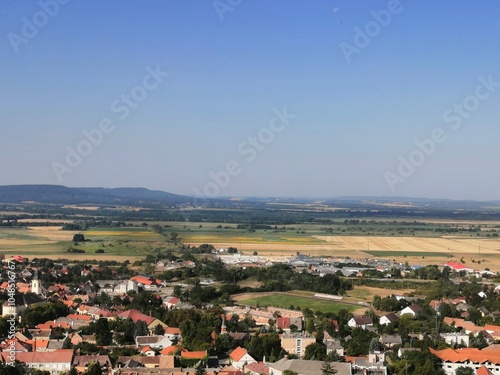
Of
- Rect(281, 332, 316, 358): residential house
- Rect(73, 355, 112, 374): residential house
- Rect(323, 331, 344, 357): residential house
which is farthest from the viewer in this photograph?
Rect(281, 332, 316, 358): residential house

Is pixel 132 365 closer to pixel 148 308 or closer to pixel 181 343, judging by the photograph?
pixel 181 343

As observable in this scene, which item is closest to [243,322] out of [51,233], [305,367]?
[305,367]

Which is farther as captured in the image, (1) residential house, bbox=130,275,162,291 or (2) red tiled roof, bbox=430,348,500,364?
(1) residential house, bbox=130,275,162,291

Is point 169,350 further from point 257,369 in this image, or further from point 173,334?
point 257,369

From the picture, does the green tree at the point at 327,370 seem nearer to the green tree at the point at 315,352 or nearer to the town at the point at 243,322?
the town at the point at 243,322

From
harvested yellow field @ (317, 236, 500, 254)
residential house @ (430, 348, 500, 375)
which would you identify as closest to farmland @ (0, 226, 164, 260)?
harvested yellow field @ (317, 236, 500, 254)

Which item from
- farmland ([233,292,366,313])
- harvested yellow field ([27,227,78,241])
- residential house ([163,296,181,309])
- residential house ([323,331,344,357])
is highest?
harvested yellow field ([27,227,78,241])

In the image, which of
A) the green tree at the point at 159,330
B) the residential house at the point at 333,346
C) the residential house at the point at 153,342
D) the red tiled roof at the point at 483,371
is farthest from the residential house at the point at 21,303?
the red tiled roof at the point at 483,371

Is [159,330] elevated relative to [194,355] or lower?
lower

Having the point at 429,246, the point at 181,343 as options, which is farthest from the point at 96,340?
the point at 429,246

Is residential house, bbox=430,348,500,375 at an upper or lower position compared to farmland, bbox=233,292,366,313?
upper

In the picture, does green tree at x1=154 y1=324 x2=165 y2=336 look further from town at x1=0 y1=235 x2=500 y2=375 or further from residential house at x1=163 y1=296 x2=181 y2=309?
residential house at x1=163 y1=296 x2=181 y2=309
